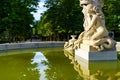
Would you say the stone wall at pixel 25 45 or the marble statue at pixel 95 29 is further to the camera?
the stone wall at pixel 25 45

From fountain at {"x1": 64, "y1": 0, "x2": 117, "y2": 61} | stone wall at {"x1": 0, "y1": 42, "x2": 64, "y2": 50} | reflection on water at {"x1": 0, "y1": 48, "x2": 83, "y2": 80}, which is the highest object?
fountain at {"x1": 64, "y1": 0, "x2": 117, "y2": 61}

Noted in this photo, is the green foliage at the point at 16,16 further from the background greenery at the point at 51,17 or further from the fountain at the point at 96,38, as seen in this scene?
the fountain at the point at 96,38

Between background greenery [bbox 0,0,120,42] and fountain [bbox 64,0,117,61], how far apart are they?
18393 millimetres

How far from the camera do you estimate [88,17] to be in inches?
579

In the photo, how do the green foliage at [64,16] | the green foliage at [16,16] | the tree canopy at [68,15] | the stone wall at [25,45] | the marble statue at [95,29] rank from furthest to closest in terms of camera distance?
the green foliage at [64,16], the tree canopy at [68,15], the green foliage at [16,16], the stone wall at [25,45], the marble statue at [95,29]

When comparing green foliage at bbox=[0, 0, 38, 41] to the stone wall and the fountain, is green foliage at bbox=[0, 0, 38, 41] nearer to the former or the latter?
the stone wall

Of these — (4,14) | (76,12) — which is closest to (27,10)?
(4,14)

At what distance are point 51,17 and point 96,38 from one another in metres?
28.0

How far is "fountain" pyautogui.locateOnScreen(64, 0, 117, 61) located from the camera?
42.2ft

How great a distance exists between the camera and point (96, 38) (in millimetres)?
13414

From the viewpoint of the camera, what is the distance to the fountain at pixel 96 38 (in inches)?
506

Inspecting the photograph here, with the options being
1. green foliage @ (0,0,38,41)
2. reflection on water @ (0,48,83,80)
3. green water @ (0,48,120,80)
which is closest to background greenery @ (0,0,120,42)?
green foliage @ (0,0,38,41)

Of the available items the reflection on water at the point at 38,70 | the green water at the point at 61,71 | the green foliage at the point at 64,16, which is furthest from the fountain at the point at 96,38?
the green foliage at the point at 64,16

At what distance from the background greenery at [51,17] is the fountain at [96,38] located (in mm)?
18393
